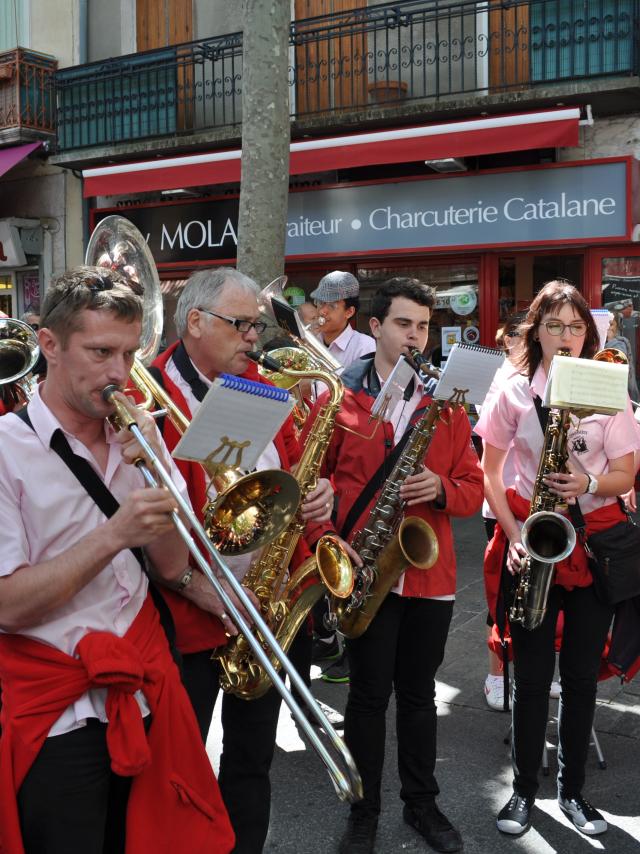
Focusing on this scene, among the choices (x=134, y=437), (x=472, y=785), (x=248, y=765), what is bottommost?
(x=472, y=785)

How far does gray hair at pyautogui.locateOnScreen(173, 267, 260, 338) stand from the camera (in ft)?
9.44

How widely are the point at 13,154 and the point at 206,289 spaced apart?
1106 cm

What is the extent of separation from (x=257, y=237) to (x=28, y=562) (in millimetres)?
4845

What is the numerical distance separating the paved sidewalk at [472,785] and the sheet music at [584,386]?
5.17 feet

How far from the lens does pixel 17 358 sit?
4523 mm

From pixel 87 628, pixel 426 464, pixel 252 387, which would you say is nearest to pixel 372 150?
pixel 426 464

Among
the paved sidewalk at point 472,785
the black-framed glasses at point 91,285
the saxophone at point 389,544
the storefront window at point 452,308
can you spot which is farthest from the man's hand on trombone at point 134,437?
the storefront window at point 452,308

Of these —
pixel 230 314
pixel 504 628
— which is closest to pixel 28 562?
pixel 230 314

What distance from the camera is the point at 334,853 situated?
3.32m

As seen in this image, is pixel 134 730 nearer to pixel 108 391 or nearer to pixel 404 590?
pixel 108 391

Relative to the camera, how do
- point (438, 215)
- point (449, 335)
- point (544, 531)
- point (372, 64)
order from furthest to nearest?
point (372, 64), point (449, 335), point (438, 215), point (544, 531)

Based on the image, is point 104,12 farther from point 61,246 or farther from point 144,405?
point 144,405

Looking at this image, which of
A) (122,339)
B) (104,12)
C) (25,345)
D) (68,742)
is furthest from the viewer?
(104,12)

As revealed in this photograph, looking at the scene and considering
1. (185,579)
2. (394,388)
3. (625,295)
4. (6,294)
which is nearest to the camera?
(185,579)
